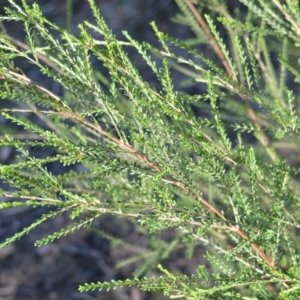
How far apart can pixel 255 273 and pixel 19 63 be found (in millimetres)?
3920

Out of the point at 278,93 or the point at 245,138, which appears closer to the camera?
the point at 278,93

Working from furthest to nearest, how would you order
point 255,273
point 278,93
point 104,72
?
point 104,72, point 278,93, point 255,273

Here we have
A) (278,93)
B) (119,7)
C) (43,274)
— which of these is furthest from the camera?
(119,7)

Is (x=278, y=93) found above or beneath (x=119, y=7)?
beneath

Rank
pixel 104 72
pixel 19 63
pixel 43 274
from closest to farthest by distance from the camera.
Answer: pixel 43 274 → pixel 104 72 → pixel 19 63

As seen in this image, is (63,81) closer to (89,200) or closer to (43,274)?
(89,200)

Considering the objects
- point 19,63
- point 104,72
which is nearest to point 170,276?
point 104,72

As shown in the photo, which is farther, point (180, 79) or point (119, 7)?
point (119, 7)

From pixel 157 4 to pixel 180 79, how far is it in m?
0.92

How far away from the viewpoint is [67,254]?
3.46m

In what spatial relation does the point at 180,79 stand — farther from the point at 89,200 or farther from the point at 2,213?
the point at 89,200

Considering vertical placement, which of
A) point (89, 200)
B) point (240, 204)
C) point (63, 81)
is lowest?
point (240, 204)

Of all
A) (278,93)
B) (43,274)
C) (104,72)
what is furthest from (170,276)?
(104,72)

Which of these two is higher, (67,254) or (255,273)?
(255,273)
